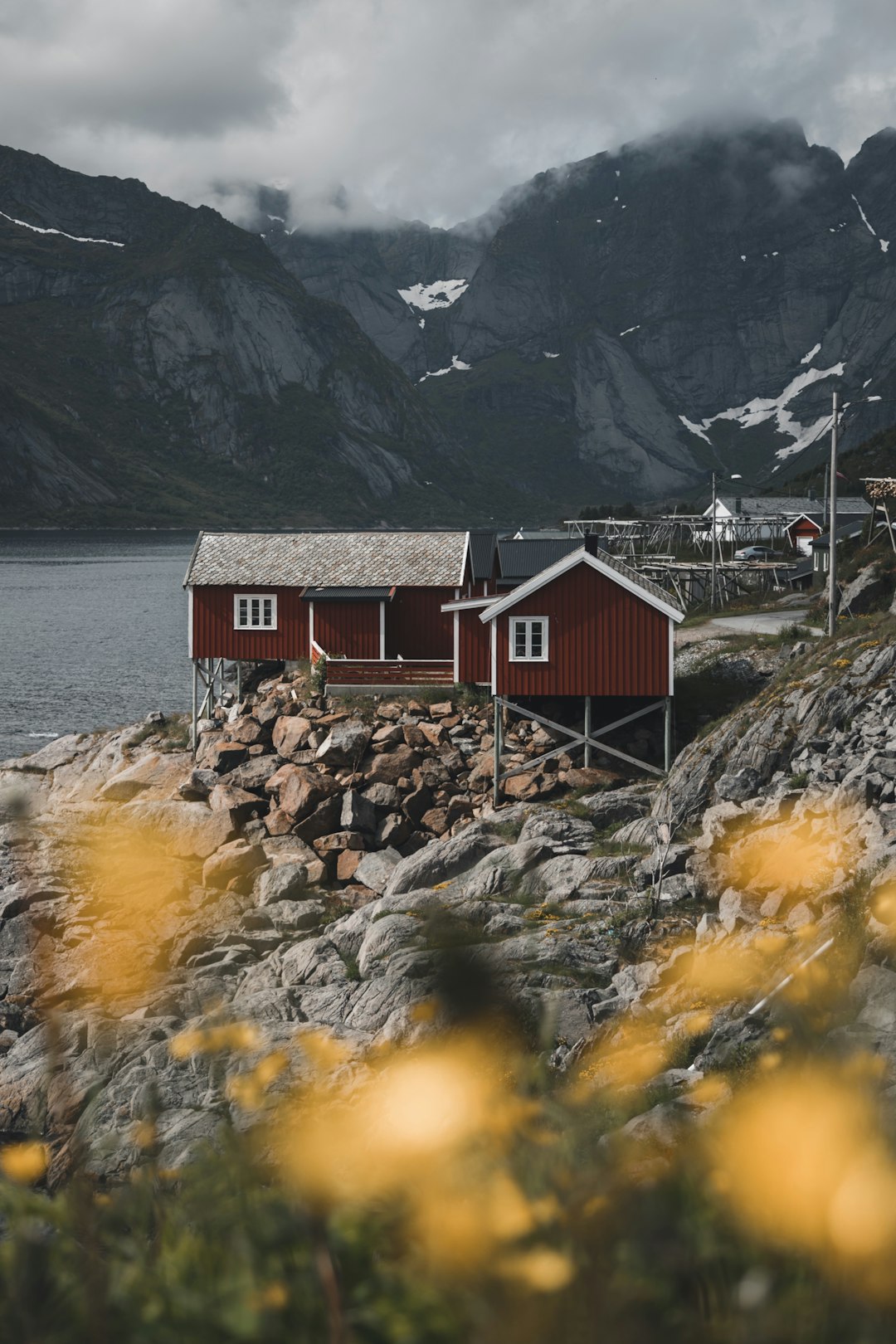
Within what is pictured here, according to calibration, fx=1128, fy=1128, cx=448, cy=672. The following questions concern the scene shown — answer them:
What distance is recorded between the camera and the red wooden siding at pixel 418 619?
40.8 metres

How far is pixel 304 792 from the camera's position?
95.8 feet

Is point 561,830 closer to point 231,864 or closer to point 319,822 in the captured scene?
point 319,822

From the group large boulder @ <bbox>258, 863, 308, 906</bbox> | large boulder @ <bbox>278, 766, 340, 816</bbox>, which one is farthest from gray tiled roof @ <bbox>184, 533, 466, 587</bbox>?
large boulder @ <bbox>258, 863, 308, 906</bbox>

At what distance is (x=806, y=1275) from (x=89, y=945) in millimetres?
21310

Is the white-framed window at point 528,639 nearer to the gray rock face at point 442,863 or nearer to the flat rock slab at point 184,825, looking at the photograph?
the gray rock face at point 442,863

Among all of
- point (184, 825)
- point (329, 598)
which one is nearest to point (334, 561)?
point (329, 598)

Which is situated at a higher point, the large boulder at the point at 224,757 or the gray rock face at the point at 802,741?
the gray rock face at the point at 802,741

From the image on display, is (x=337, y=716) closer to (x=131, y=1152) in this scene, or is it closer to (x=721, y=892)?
(x=721, y=892)

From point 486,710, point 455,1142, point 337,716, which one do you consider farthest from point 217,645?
point 455,1142

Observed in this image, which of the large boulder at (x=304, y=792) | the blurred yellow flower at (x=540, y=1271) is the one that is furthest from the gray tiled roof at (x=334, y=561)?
the blurred yellow flower at (x=540, y=1271)

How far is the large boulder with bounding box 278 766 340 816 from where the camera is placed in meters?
29.1

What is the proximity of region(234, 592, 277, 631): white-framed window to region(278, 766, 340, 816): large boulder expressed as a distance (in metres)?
12.2

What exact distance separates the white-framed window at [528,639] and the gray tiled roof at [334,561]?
30.3 ft

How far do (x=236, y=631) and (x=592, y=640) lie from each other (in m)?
15.8
